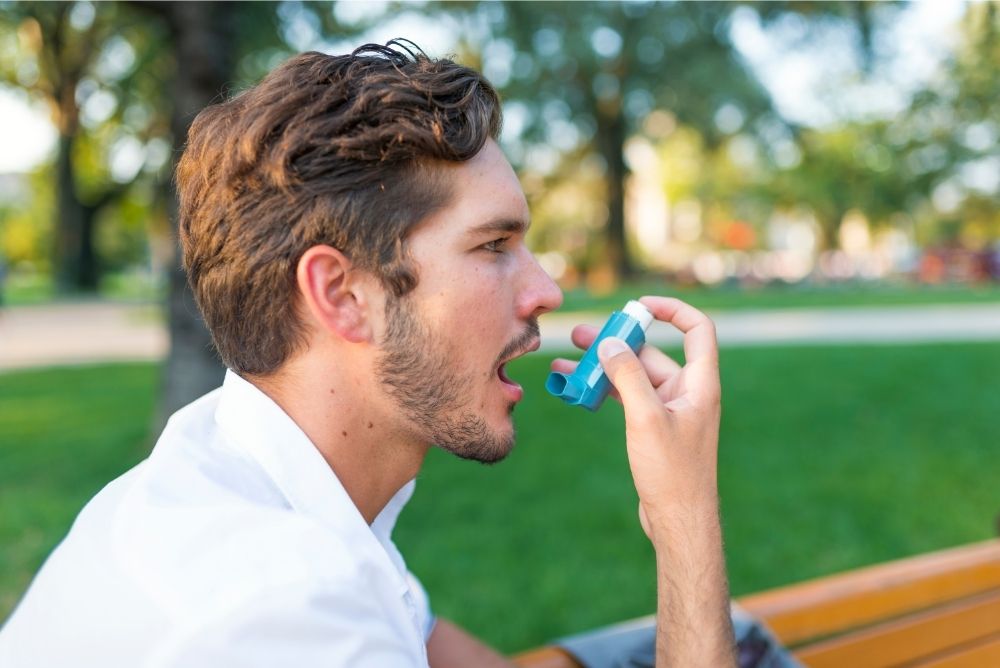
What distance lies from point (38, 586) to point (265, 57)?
877 cm

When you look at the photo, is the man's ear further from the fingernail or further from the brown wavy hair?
the fingernail

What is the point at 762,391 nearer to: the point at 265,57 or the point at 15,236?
the point at 265,57

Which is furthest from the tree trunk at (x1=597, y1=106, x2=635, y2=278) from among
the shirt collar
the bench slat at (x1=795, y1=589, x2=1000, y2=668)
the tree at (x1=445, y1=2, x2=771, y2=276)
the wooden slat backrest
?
the shirt collar

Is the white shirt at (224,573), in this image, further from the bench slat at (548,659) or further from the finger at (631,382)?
the bench slat at (548,659)

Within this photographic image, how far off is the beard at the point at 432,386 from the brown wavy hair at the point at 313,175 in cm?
8

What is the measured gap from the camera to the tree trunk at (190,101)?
619 centimetres

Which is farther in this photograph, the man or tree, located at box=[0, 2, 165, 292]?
tree, located at box=[0, 2, 165, 292]

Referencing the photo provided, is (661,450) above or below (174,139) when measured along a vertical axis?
below

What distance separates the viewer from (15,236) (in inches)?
2608

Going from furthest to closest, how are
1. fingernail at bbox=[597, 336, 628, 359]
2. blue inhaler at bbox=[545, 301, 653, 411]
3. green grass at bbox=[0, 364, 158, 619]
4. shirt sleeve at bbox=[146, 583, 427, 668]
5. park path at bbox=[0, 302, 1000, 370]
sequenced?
1. park path at bbox=[0, 302, 1000, 370]
2. green grass at bbox=[0, 364, 158, 619]
3. blue inhaler at bbox=[545, 301, 653, 411]
4. fingernail at bbox=[597, 336, 628, 359]
5. shirt sleeve at bbox=[146, 583, 427, 668]

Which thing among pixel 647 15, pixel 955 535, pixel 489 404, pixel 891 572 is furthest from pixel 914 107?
pixel 489 404

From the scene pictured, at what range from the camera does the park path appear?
41.8 feet

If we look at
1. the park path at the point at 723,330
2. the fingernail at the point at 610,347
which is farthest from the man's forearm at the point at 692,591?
the park path at the point at 723,330

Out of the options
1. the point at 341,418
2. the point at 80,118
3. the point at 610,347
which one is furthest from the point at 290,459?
the point at 80,118
